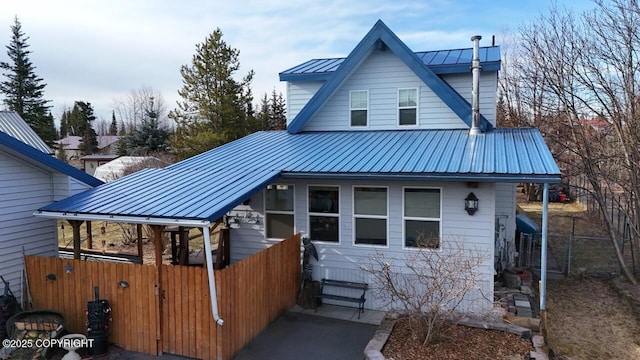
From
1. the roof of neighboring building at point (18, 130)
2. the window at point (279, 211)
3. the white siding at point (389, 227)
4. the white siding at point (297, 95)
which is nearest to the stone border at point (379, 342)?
the white siding at point (389, 227)

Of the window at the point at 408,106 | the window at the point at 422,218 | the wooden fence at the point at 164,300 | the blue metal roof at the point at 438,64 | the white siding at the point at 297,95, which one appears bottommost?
the wooden fence at the point at 164,300

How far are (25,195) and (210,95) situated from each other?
22.5 meters

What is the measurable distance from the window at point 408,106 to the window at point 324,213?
3.45m

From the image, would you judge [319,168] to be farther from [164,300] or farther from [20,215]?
[20,215]

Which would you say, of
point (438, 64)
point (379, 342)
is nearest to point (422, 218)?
point (379, 342)

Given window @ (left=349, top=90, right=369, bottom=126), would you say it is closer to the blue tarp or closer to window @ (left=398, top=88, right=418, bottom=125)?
window @ (left=398, top=88, right=418, bottom=125)

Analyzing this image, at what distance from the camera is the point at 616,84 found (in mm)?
11852

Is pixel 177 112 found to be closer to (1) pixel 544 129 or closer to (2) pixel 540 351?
(1) pixel 544 129

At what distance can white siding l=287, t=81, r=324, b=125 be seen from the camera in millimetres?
13633

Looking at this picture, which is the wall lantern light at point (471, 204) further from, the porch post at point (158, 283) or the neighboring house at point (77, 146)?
the neighboring house at point (77, 146)

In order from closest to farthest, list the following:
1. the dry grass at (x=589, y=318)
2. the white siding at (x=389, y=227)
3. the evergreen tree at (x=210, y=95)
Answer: the dry grass at (x=589, y=318), the white siding at (x=389, y=227), the evergreen tree at (x=210, y=95)

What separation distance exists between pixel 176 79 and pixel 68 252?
71.5 feet

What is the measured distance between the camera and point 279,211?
1059 centimetres

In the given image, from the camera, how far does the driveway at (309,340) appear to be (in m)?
7.38
